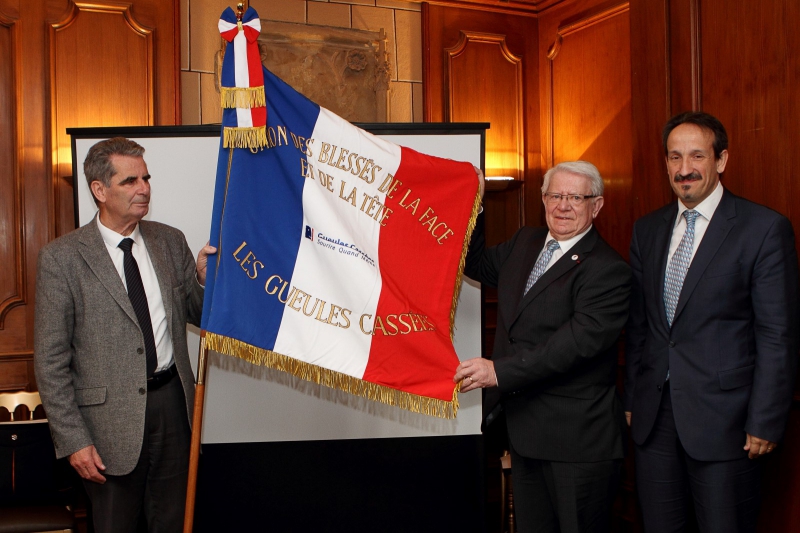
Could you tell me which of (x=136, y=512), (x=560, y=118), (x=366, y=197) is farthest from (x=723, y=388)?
(x=560, y=118)

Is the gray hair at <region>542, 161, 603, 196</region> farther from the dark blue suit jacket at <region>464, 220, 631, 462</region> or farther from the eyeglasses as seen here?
the dark blue suit jacket at <region>464, 220, 631, 462</region>

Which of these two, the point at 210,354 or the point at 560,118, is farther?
the point at 560,118

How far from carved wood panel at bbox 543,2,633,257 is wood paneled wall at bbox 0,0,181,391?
2277 mm

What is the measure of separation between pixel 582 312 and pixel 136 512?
1544 mm

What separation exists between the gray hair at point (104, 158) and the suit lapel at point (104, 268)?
18 centimetres

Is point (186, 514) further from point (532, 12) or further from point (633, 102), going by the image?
point (532, 12)

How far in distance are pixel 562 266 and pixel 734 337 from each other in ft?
1.83

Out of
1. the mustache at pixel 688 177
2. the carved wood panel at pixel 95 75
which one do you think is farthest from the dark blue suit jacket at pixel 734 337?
the carved wood panel at pixel 95 75

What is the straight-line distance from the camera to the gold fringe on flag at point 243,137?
235 centimetres

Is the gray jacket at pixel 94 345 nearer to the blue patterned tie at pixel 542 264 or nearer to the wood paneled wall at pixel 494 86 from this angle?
the blue patterned tie at pixel 542 264

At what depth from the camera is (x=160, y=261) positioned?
2.45 metres

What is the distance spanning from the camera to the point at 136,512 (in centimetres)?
237

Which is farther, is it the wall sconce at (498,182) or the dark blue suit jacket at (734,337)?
the wall sconce at (498,182)

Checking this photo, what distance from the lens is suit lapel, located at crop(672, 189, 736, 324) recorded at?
2318 millimetres
